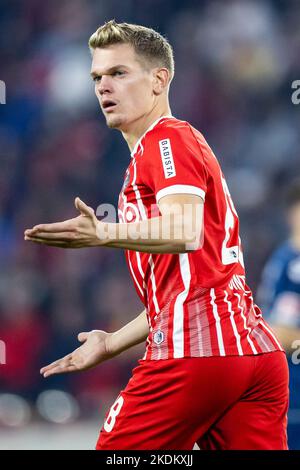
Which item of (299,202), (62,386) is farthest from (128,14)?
(299,202)

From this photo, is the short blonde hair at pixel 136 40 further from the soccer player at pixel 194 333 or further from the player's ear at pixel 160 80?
the soccer player at pixel 194 333

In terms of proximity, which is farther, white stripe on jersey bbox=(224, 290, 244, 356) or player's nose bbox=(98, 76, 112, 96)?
player's nose bbox=(98, 76, 112, 96)

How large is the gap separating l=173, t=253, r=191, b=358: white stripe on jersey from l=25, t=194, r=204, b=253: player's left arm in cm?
19

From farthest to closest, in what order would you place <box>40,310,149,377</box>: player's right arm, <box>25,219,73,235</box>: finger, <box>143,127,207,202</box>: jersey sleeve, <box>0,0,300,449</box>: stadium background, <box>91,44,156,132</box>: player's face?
<box>0,0,300,449</box>: stadium background
<box>40,310,149,377</box>: player's right arm
<box>91,44,156,132</box>: player's face
<box>143,127,207,202</box>: jersey sleeve
<box>25,219,73,235</box>: finger

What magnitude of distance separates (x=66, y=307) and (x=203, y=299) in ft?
17.9

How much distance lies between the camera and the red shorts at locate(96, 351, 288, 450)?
286cm

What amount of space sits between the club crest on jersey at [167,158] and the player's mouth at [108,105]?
0.39 meters

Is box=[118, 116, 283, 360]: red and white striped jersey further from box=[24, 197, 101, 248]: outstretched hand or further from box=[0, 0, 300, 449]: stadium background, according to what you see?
box=[0, 0, 300, 449]: stadium background

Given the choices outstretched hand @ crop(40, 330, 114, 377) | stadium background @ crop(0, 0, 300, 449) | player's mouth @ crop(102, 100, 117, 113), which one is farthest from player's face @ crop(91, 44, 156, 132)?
stadium background @ crop(0, 0, 300, 449)

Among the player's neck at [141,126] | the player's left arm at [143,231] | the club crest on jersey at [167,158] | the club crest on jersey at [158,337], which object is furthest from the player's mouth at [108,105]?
the club crest on jersey at [158,337]

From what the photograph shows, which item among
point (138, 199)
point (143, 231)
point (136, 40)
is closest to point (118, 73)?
point (136, 40)

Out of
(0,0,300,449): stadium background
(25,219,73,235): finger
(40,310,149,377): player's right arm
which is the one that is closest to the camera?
(25,219,73,235): finger

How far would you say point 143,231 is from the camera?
8.57 ft

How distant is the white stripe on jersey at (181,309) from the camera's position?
289 centimetres
